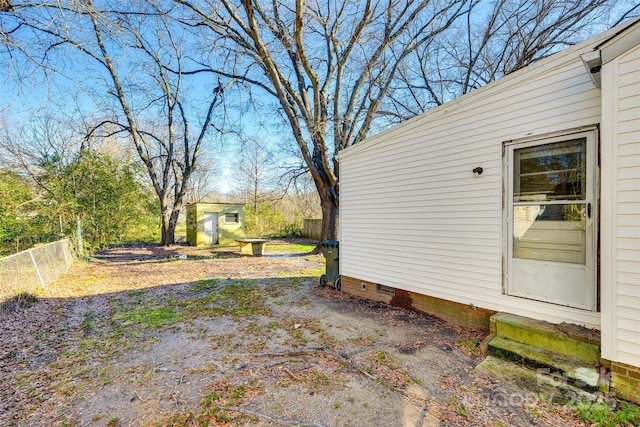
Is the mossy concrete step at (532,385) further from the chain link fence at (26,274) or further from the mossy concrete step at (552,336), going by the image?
the chain link fence at (26,274)

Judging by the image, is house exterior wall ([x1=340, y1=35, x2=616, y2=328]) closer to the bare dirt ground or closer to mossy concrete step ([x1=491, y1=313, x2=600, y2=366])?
mossy concrete step ([x1=491, y1=313, x2=600, y2=366])

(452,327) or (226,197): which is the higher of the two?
(226,197)

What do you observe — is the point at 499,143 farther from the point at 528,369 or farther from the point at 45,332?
the point at 45,332

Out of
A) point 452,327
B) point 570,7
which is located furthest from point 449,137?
point 570,7

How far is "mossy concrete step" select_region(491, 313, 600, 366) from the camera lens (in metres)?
2.67

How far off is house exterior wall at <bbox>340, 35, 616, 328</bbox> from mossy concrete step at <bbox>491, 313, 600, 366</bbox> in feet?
0.51

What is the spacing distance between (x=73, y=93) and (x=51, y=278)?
4642mm

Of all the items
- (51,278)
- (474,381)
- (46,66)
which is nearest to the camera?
(474,381)

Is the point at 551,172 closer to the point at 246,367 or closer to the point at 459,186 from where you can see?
the point at 459,186

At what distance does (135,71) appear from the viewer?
7727 mm

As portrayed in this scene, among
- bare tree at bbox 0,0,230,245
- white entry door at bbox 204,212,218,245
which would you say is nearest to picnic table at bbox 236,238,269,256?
white entry door at bbox 204,212,218,245

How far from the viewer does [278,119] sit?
12023mm

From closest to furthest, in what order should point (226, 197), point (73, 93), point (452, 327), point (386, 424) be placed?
point (386, 424) → point (452, 327) → point (73, 93) → point (226, 197)

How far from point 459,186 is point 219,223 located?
14.1m
